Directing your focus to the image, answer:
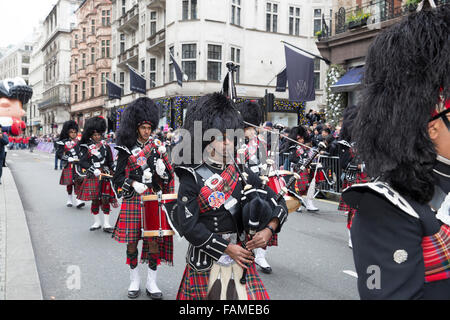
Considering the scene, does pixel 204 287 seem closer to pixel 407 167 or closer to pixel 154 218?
pixel 407 167

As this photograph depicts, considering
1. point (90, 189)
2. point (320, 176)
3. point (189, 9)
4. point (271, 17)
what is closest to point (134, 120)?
point (90, 189)

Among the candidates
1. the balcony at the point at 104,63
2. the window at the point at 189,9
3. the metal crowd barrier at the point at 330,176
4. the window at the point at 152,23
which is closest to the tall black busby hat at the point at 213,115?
the metal crowd barrier at the point at 330,176

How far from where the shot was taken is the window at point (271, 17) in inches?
1136

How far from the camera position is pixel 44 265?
561cm

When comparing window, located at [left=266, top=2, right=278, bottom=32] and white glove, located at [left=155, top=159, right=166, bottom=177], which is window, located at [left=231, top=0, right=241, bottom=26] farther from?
white glove, located at [left=155, top=159, right=166, bottom=177]

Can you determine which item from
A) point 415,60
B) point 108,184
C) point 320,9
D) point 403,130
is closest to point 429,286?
point 403,130

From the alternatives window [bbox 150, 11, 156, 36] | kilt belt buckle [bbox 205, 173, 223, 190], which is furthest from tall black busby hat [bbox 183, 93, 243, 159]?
window [bbox 150, 11, 156, 36]

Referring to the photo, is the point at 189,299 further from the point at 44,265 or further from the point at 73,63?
the point at 73,63

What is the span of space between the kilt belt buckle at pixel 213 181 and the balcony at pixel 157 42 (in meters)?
26.8

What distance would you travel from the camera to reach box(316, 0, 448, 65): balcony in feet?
48.9

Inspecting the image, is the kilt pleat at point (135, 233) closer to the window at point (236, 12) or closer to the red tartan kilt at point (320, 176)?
the red tartan kilt at point (320, 176)

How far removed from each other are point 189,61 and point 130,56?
37.3 feet

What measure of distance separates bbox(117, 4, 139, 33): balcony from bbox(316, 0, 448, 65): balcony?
2046cm
